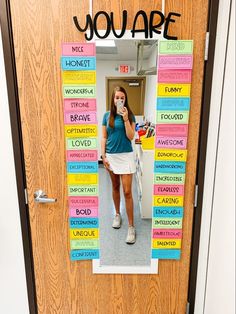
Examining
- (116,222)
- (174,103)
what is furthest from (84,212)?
(174,103)

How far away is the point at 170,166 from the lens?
1.30 metres

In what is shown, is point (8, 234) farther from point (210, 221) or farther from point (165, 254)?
point (210, 221)

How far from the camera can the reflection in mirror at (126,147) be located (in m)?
1.21

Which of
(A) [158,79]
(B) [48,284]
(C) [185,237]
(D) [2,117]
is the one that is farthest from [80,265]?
(A) [158,79]

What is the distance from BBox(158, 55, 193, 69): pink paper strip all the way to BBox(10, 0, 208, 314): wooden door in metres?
0.04

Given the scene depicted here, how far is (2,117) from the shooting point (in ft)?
4.13

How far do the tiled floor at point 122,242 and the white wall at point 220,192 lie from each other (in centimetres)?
32

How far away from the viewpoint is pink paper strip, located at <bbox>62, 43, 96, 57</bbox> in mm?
1181

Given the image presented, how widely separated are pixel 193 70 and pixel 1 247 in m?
1.44

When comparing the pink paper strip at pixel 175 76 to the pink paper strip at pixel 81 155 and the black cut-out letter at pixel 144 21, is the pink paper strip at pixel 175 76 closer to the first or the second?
the black cut-out letter at pixel 144 21

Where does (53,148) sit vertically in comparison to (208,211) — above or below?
above

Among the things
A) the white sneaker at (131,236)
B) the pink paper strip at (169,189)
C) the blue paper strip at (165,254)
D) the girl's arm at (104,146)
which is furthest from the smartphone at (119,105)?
the blue paper strip at (165,254)

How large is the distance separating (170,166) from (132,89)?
0.45 m

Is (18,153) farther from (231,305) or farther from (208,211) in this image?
(231,305)
